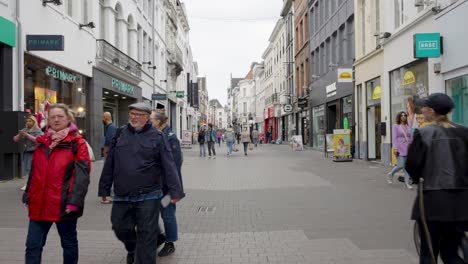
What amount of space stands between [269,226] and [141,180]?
324cm

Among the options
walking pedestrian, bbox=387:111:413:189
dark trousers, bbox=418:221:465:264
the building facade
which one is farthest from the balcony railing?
dark trousers, bbox=418:221:465:264

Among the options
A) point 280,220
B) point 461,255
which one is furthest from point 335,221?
point 461,255

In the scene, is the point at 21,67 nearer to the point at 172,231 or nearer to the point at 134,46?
the point at 172,231

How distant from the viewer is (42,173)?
407 cm

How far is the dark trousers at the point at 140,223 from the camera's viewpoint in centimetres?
432

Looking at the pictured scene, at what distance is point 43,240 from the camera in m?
4.14

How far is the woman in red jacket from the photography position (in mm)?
4039

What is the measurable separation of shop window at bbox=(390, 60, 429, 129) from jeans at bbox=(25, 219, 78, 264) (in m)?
11.0

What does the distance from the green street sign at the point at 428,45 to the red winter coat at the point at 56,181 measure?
1063 centimetres

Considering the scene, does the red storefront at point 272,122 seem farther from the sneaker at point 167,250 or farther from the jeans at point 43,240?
the jeans at point 43,240

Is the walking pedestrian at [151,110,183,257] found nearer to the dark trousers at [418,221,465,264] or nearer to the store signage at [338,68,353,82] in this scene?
the dark trousers at [418,221,465,264]

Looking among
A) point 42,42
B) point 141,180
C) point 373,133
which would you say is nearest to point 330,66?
point 373,133

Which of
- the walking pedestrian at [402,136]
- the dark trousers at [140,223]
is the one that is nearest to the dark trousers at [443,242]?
the dark trousers at [140,223]

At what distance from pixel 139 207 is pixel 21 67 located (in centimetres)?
1012
